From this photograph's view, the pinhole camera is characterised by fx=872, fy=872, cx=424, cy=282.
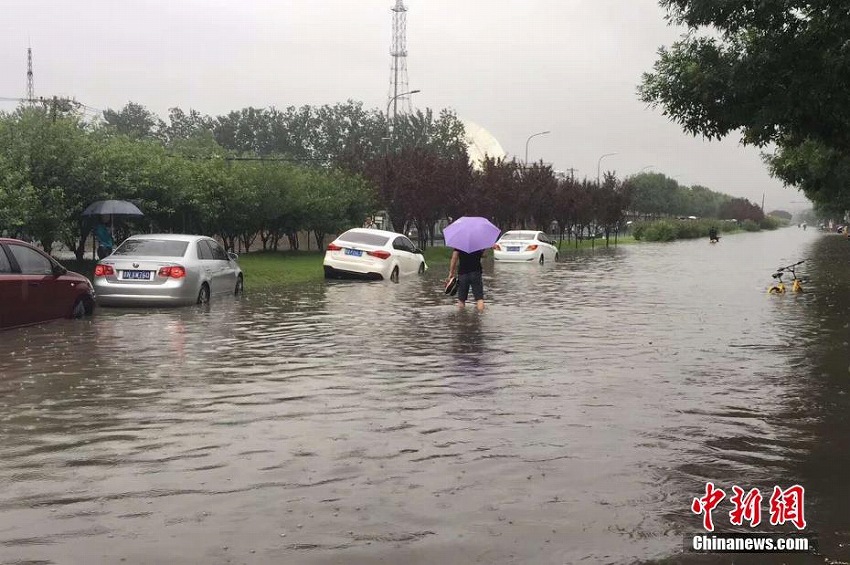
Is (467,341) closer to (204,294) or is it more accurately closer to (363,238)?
(204,294)

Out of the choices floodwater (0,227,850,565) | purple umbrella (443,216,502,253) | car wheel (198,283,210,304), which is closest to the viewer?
floodwater (0,227,850,565)

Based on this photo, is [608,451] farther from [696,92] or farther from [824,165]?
[824,165]

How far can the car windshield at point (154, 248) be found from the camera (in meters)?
16.7

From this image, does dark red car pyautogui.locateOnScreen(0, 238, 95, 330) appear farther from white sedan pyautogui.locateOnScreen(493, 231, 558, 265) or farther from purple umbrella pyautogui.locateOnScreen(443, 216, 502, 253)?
white sedan pyautogui.locateOnScreen(493, 231, 558, 265)

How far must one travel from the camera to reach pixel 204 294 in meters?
17.5

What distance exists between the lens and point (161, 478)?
18.7 ft

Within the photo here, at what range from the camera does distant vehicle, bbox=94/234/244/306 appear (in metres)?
16.2

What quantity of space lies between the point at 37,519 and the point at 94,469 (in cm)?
104

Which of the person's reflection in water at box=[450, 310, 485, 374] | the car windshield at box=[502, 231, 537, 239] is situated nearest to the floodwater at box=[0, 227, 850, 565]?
the person's reflection in water at box=[450, 310, 485, 374]

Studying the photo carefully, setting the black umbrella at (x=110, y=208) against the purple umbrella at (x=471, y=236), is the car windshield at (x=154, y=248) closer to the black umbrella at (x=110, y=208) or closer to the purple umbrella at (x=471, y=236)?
the black umbrella at (x=110, y=208)

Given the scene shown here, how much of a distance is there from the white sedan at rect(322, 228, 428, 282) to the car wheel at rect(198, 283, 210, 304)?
7602 mm

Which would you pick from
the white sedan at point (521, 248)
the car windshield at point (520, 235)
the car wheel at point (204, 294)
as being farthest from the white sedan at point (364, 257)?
the car windshield at point (520, 235)

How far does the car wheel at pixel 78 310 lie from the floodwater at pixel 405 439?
904mm

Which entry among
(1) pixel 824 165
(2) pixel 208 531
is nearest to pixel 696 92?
(2) pixel 208 531
